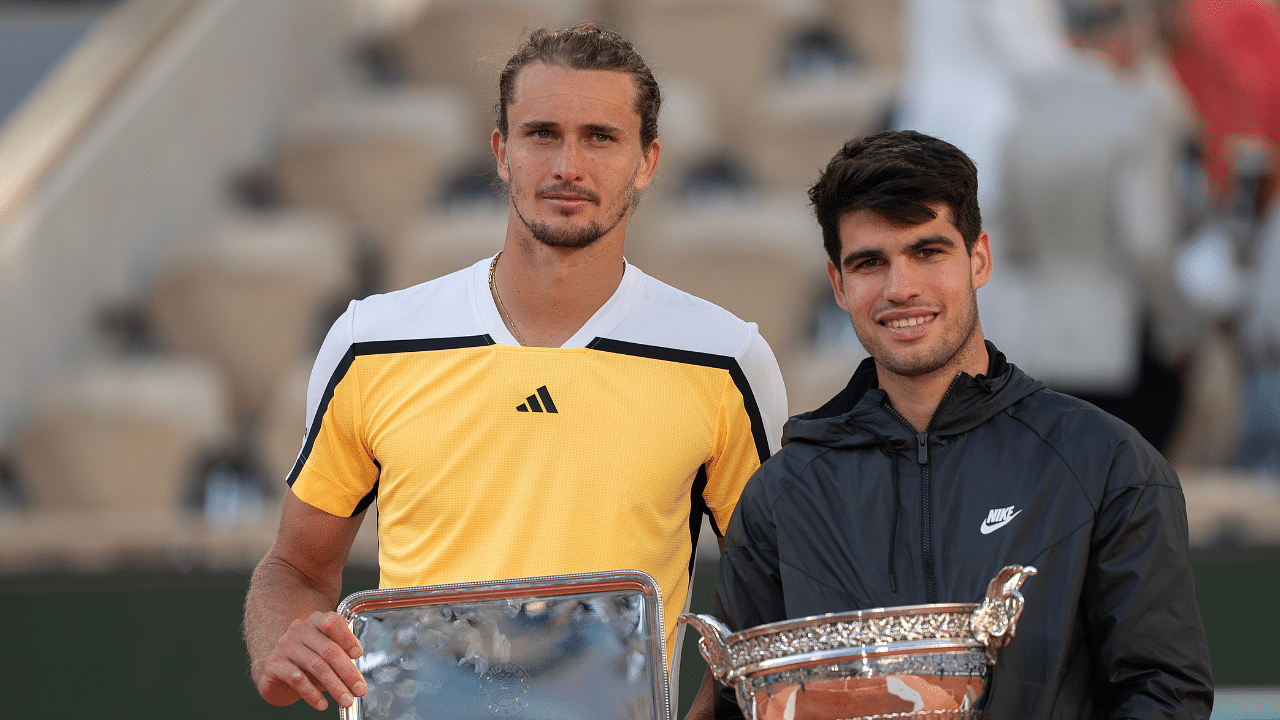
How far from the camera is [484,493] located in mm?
1712

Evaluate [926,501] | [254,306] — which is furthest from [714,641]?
[254,306]

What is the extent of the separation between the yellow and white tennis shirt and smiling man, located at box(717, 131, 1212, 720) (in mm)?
188

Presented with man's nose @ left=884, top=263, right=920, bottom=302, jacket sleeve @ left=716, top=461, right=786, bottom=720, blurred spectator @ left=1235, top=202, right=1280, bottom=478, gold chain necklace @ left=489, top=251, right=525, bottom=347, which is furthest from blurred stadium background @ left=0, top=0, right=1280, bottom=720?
jacket sleeve @ left=716, top=461, right=786, bottom=720

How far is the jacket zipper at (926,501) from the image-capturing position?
1426 millimetres

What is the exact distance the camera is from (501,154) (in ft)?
5.96

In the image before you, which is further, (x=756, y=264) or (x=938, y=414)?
(x=756, y=264)

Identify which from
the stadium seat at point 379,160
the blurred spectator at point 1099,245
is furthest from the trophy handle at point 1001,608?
the stadium seat at point 379,160

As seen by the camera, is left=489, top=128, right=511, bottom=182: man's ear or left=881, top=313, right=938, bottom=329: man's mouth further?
left=489, top=128, right=511, bottom=182: man's ear

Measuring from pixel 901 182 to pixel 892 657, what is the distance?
50 cm

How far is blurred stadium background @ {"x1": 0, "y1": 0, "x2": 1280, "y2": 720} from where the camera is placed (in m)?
3.63

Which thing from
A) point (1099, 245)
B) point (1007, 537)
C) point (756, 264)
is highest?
point (756, 264)

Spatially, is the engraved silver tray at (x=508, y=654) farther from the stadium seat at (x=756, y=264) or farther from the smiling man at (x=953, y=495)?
the stadium seat at (x=756, y=264)

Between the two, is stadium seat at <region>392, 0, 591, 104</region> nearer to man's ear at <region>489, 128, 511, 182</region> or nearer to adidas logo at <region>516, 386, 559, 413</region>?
man's ear at <region>489, 128, 511, 182</region>

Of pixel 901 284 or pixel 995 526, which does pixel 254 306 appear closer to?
pixel 901 284
